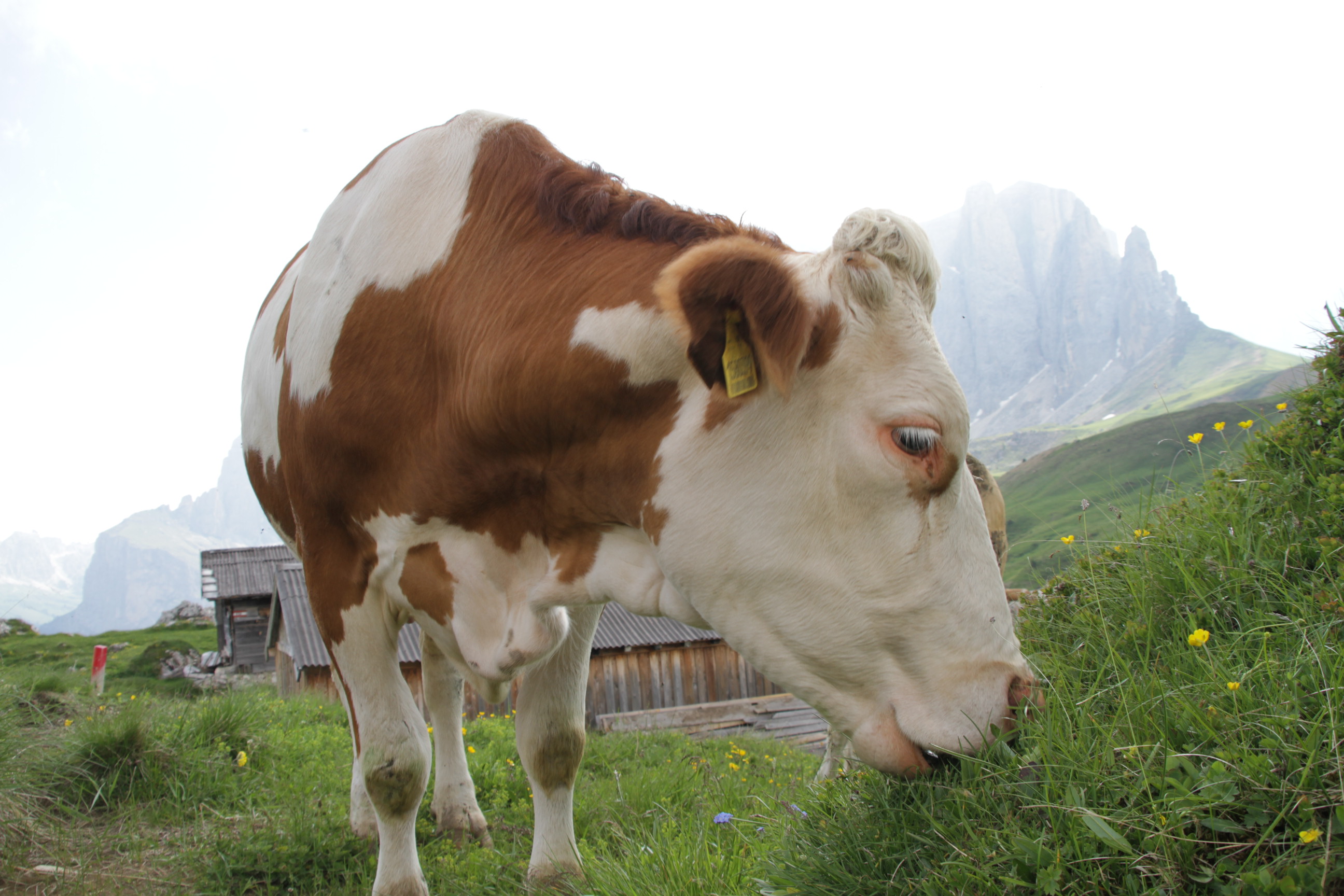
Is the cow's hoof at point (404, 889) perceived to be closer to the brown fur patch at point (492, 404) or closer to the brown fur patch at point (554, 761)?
the brown fur patch at point (554, 761)

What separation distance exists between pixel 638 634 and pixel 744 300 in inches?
695

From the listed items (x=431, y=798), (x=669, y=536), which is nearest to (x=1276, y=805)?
(x=669, y=536)

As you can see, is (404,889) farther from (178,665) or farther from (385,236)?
(178,665)

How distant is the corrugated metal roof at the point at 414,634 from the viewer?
17047 millimetres

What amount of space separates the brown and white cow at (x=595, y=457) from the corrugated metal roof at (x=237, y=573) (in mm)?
33704

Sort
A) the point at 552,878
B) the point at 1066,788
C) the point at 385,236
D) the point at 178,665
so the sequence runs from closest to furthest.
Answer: the point at 1066,788, the point at 385,236, the point at 552,878, the point at 178,665

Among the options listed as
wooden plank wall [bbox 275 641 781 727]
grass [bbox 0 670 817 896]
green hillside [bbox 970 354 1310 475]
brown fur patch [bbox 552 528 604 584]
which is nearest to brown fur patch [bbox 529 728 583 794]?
grass [bbox 0 670 817 896]

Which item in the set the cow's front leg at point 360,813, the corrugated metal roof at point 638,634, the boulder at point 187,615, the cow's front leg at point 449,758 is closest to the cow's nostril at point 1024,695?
the cow's front leg at point 449,758

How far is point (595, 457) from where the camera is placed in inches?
99.1

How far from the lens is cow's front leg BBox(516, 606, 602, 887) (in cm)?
343

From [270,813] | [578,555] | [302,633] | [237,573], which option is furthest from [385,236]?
[237,573]

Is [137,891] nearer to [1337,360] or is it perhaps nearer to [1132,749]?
[1132,749]

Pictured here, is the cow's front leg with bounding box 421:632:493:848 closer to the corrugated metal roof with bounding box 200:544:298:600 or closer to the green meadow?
the green meadow

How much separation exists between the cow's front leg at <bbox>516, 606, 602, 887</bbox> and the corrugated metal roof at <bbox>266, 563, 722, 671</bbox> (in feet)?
43.8
